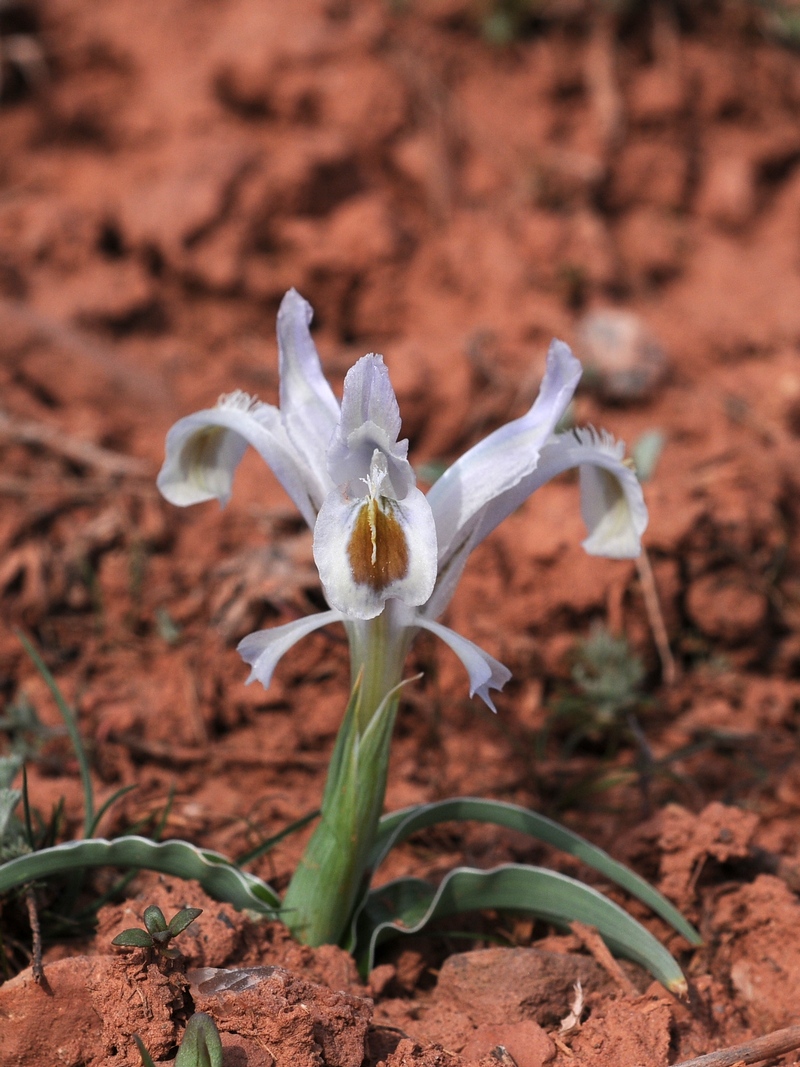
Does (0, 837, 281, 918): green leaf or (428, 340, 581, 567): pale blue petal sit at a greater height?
(428, 340, 581, 567): pale blue petal

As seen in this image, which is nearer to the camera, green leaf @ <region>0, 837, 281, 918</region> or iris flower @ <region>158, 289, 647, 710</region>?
iris flower @ <region>158, 289, 647, 710</region>

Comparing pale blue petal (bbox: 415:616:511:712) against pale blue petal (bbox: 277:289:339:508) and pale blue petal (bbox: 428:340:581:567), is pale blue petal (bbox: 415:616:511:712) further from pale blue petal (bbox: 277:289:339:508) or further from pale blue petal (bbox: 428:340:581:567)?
pale blue petal (bbox: 277:289:339:508)

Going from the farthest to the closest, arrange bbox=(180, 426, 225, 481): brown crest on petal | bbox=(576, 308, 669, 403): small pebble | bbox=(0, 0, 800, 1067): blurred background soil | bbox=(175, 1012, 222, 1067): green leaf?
bbox=(576, 308, 669, 403): small pebble, bbox=(0, 0, 800, 1067): blurred background soil, bbox=(180, 426, 225, 481): brown crest on petal, bbox=(175, 1012, 222, 1067): green leaf

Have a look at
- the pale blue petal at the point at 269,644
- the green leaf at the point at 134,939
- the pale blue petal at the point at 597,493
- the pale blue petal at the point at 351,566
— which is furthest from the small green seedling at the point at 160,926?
the pale blue petal at the point at 597,493

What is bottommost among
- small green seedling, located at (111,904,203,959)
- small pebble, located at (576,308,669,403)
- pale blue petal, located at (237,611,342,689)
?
small green seedling, located at (111,904,203,959)

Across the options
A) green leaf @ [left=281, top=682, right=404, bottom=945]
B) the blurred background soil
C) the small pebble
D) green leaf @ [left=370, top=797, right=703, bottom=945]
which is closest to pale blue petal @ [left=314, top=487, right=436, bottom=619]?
green leaf @ [left=281, top=682, right=404, bottom=945]

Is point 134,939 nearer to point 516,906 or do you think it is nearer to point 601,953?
point 516,906

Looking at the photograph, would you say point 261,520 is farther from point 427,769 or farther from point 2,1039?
point 2,1039

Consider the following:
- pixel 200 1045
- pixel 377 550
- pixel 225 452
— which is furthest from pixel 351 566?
pixel 200 1045
